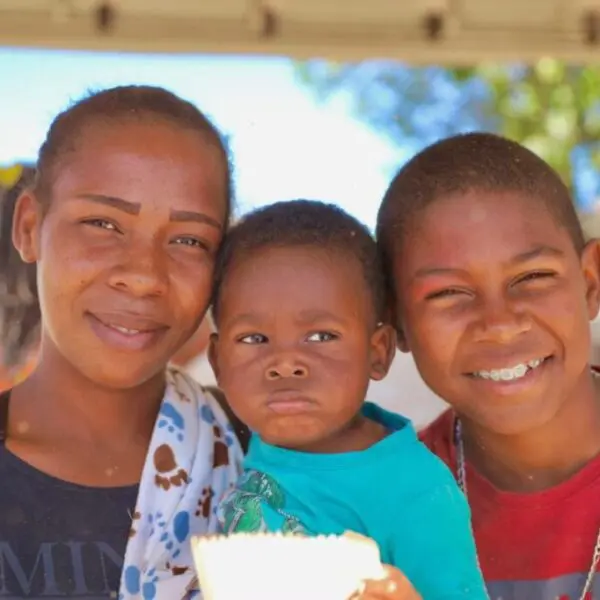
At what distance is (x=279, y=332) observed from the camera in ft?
4.69

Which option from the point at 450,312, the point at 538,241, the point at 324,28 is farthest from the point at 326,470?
the point at 324,28

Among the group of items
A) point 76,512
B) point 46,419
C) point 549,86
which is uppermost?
point 549,86

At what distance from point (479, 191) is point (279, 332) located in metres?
0.39

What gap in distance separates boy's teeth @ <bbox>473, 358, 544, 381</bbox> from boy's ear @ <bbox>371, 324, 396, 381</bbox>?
0.13m

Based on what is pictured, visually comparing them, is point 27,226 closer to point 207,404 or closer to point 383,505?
point 207,404

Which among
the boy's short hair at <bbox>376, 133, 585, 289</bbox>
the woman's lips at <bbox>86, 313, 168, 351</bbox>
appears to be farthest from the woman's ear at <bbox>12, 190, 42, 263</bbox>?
the boy's short hair at <bbox>376, 133, 585, 289</bbox>

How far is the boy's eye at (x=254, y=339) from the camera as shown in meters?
1.45

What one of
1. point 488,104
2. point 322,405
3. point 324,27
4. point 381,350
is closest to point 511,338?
point 381,350

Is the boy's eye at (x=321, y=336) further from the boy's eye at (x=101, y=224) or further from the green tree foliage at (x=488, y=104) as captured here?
the green tree foliage at (x=488, y=104)

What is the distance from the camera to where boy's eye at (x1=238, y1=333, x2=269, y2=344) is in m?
1.45

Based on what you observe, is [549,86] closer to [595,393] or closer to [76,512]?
[595,393]

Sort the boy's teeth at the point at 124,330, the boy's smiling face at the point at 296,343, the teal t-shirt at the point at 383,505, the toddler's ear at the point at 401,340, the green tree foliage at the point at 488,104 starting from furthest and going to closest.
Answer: the green tree foliage at the point at 488,104 < the toddler's ear at the point at 401,340 < the boy's teeth at the point at 124,330 < the boy's smiling face at the point at 296,343 < the teal t-shirt at the point at 383,505

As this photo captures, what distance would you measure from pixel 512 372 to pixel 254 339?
1.24 ft

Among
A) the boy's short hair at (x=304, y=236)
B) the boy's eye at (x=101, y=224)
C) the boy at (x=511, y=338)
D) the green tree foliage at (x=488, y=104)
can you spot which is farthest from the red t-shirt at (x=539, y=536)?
the green tree foliage at (x=488, y=104)
